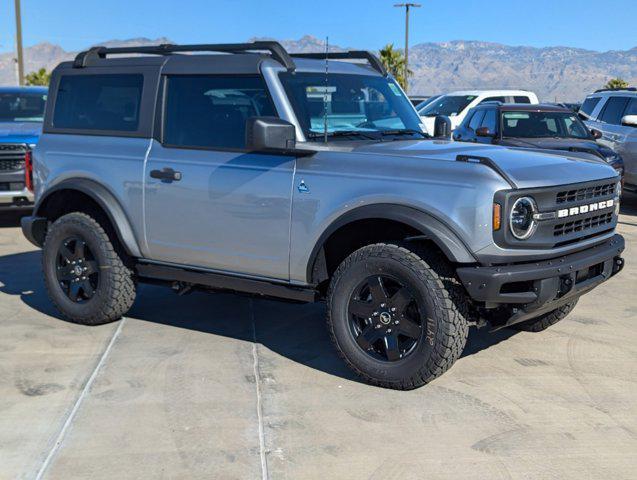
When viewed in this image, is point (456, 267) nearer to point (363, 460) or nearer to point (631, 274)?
point (363, 460)

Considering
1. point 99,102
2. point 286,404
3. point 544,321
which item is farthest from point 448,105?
point 286,404

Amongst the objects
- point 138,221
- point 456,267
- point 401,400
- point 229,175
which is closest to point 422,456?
point 401,400

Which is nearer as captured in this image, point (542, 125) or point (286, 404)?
point (286, 404)

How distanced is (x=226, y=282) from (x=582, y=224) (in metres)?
2.30

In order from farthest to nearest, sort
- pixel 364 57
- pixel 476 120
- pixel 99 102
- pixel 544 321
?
pixel 476 120, pixel 364 57, pixel 99 102, pixel 544 321

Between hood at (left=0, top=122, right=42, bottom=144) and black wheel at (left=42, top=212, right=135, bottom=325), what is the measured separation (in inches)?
187

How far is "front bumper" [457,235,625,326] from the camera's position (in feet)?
14.5

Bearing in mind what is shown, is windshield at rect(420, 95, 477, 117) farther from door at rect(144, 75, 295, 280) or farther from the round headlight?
the round headlight

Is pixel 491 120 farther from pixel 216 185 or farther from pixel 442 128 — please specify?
pixel 216 185

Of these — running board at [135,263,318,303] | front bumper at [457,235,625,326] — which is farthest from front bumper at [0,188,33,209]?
front bumper at [457,235,625,326]

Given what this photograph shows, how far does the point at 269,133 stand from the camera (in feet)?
16.0

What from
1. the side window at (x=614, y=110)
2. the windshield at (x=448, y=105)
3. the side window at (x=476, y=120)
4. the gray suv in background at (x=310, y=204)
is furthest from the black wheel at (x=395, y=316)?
the windshield at (x=448, y=105)

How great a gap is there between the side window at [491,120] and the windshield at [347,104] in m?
6.29

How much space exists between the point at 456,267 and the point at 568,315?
2.37 metres
